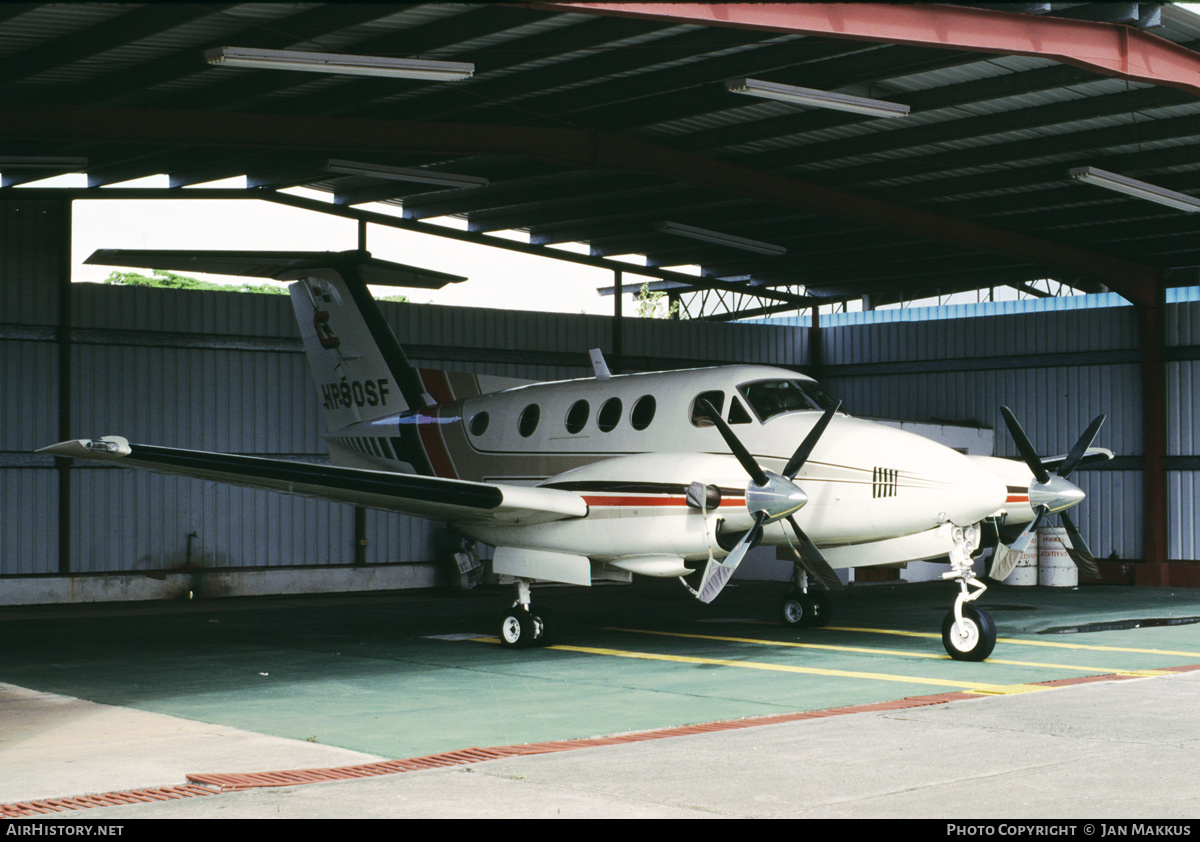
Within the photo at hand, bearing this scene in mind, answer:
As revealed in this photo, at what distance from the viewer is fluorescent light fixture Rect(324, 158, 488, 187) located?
1853 cm

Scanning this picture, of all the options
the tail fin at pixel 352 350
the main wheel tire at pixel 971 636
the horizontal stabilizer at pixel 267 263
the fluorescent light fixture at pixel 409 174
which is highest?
the fluorescent light fixture at pixel 409 174

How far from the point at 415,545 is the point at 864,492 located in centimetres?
1236

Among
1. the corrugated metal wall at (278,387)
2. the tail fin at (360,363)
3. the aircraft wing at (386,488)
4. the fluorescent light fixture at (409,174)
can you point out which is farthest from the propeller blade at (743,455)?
the corrugated metal wall at (278,387)

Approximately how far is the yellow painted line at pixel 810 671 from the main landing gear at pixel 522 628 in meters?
0.36

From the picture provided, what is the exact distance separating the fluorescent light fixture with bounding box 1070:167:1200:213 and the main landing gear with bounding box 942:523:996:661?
6.26 meters

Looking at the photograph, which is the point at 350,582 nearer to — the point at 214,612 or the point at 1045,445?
the point at 214,612

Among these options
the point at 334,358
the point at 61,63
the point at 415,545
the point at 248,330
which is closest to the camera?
the point at 61,63

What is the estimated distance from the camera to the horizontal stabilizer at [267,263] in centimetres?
1590

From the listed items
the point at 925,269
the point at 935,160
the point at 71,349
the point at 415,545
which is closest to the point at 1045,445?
the point at 925,269

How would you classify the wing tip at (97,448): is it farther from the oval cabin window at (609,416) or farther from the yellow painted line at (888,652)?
the yellow painted line at (888,652)

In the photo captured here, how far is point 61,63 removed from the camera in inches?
555

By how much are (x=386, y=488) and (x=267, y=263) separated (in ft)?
17.7

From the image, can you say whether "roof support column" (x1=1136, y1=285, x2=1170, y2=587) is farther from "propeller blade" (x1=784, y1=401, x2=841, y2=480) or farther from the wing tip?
the wing tip

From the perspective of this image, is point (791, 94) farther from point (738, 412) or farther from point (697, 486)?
point (697, 486)
